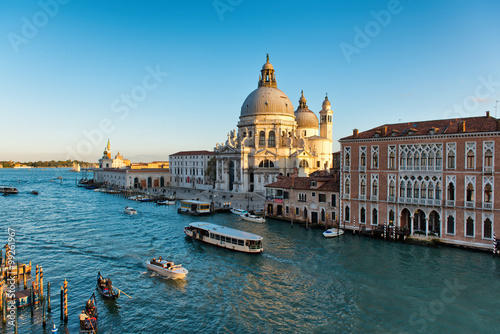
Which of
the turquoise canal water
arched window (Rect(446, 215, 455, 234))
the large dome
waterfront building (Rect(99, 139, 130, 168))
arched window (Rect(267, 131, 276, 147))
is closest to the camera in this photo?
the turquoise canal water

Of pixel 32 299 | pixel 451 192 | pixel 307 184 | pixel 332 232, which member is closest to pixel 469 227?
pixel 451 192

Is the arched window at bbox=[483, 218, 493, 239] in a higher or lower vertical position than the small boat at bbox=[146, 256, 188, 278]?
higher

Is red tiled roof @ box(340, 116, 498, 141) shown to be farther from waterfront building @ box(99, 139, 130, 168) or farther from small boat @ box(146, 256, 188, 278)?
waterfront building @ box(99, 139, 130, 168)

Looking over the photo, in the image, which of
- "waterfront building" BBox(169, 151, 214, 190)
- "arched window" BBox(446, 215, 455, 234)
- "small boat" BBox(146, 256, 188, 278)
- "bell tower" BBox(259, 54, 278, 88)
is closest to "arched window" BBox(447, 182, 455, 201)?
"arched window" BBox(446, 215, 455, 234)

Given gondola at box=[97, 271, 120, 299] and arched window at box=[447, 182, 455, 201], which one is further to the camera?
arched window at box=[447, 182, 455, 201]

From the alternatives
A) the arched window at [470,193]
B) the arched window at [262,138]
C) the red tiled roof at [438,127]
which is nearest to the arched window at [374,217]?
the red tiled roof at [438,127]

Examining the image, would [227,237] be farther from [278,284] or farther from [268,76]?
[268,76]

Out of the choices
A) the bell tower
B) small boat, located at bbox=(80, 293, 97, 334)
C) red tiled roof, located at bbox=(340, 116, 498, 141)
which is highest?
the bell tower
